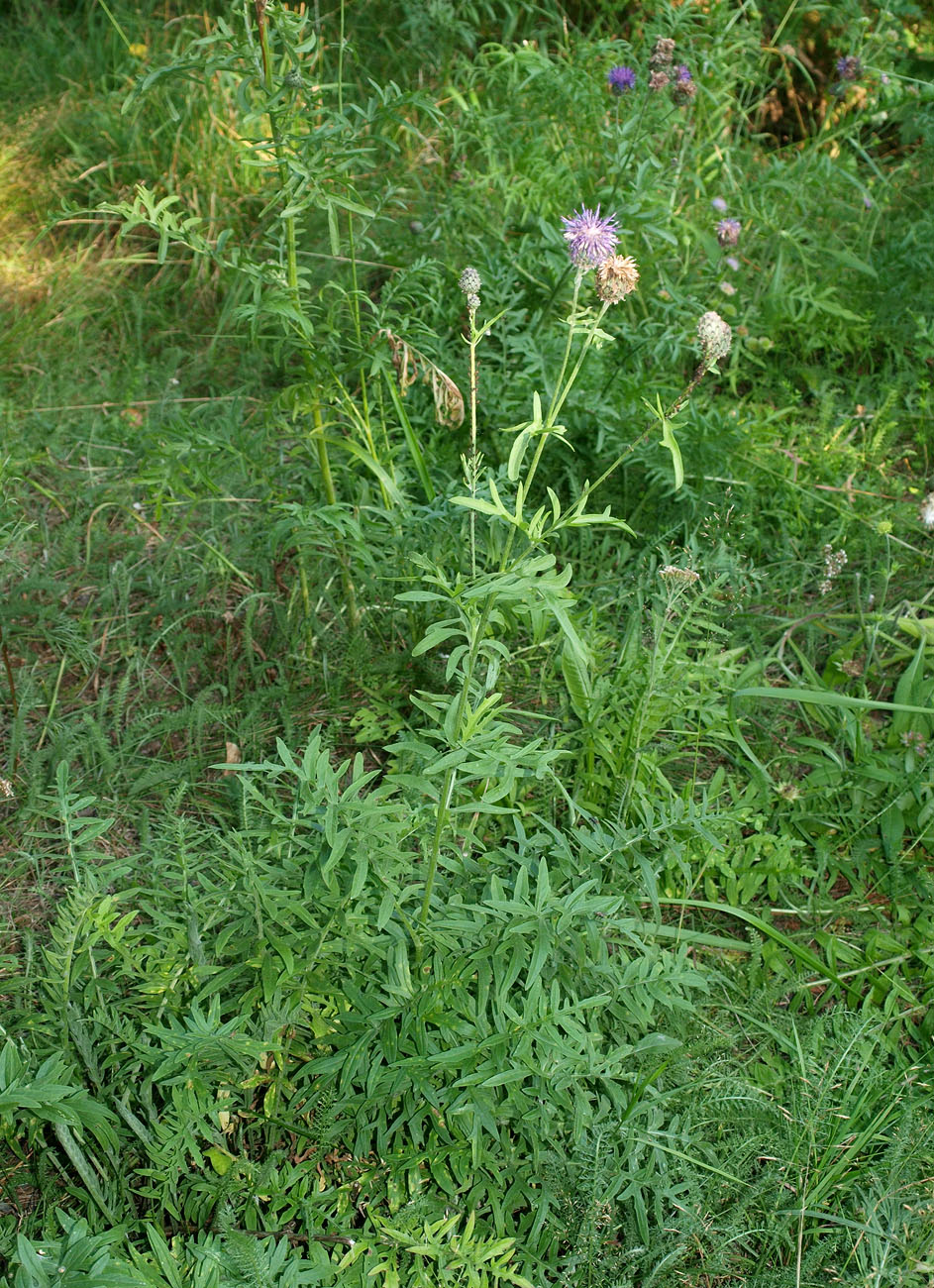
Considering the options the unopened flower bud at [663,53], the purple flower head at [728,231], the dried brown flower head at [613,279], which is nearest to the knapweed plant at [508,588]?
the dried brown flower head at [613,279]

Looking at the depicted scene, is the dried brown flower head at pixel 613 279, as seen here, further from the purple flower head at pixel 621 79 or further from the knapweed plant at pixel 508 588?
the purple flower head at pixel 621 79

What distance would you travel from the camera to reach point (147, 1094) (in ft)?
5.09

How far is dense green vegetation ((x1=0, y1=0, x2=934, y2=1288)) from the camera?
1.57 metres

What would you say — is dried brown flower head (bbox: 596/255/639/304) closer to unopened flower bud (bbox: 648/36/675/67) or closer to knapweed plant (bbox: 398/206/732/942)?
knapweed plant (bbox: 398/206/732/942)

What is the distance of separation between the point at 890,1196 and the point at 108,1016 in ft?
3.95

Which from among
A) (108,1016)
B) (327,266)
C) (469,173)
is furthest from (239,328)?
(108,1016)

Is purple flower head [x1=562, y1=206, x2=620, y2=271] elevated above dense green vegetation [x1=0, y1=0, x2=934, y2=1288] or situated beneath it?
elevated above

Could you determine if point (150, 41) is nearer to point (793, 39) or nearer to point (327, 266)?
point (327, 266)

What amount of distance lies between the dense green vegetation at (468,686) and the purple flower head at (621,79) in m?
0.01

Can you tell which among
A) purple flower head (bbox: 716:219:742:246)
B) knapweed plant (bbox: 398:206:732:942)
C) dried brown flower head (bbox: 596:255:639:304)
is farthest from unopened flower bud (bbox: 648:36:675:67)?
dried brown flower head (bbox: 596:255:639:304)

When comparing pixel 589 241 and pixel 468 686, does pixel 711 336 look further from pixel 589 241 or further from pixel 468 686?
pixel 468 686

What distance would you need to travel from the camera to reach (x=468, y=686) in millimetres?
1531

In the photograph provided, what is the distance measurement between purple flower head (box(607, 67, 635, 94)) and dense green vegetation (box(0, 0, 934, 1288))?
0.04ft

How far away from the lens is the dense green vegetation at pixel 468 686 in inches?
61.8
